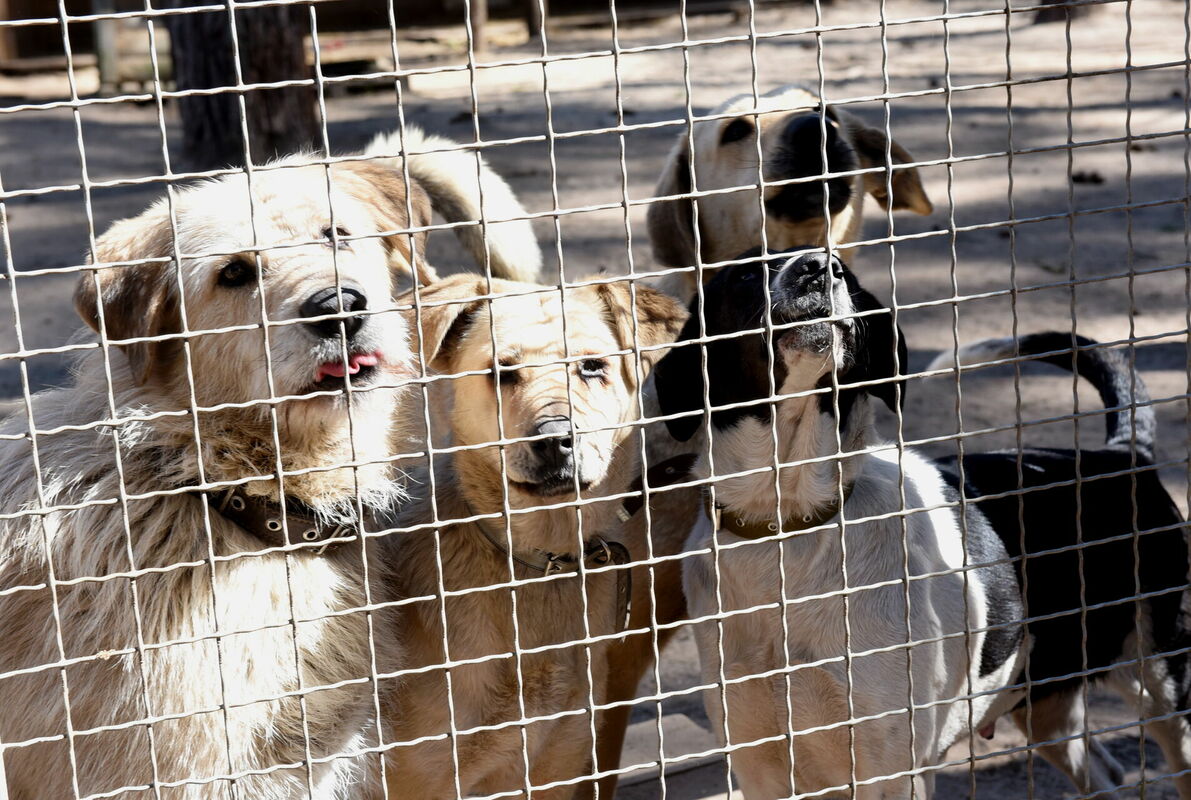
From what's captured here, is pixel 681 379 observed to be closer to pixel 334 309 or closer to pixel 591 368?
pixel 591 368

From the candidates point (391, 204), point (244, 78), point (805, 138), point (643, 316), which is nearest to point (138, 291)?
point (391, 204)

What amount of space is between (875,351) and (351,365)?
120 centimetres

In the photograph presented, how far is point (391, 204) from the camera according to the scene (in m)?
2.77

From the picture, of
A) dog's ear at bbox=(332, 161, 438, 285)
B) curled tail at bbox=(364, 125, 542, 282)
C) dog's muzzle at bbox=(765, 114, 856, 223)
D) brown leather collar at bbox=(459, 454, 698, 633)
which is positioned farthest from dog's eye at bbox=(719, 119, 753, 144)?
dog's ear at bbox=(332, 161, 438, 285)

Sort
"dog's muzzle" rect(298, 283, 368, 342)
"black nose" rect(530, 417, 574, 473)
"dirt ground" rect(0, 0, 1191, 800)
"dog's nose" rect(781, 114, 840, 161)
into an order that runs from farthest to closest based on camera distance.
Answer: "dirt ground" rect(0, 0, 1191, 800) → "dog's nose" rect(781, 114, 840, 161) → "black nose" rect(530, 417, 574, 473) → "dog's muzzle" rect(298, 283, 368, 342)

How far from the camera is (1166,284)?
695cm

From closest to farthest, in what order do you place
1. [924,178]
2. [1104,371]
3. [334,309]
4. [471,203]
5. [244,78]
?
[334,309], [471,203], [1104,371], [244,78], [924,178]

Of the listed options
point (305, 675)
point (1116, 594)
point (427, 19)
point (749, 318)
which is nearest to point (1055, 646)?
point (1116, 594)

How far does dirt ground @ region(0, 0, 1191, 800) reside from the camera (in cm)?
501

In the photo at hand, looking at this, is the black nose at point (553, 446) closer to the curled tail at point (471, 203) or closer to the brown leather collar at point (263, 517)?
the brown leather collar at point (263, 517)

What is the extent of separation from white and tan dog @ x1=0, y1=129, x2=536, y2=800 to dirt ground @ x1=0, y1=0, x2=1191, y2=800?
132cm

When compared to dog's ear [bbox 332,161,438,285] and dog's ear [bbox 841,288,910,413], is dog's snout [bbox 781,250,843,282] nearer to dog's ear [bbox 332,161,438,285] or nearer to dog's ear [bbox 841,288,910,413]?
dog's ear [bbox 841,288,910,413]

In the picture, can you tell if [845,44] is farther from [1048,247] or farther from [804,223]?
[804,223]

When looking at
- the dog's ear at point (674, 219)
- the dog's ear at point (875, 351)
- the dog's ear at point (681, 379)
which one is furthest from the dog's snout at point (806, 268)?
the dog's ear at point (674, 219)
